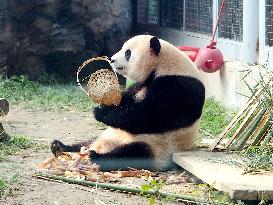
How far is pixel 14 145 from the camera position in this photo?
260 inches

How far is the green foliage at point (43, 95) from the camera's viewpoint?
367 inches

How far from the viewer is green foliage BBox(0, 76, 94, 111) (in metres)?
9.31

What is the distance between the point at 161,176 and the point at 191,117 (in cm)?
51

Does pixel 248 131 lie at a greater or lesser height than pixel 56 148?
greater

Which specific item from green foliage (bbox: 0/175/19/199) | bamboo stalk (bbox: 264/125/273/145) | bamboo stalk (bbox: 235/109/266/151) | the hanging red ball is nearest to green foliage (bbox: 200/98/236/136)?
the hanging red ball

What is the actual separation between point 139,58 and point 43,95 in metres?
4.49

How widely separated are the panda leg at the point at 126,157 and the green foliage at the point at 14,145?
1.01 metres

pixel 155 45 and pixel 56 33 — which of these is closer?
pixel 155 45

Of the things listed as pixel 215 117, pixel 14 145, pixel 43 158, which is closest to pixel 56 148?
pixel 43 158

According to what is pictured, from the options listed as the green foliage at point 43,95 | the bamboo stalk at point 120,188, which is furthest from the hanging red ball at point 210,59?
the bamboo stalk at point 120,188

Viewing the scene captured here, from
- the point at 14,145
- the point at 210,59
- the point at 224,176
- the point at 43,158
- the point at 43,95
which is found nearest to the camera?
the point at 224,176

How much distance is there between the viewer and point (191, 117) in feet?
18.4

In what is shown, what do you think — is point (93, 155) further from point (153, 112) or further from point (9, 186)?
point (9, 186)

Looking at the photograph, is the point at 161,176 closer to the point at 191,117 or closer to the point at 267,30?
the point at 191,117
